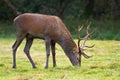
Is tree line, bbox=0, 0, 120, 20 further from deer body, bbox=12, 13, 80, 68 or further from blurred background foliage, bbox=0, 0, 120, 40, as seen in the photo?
deer body, bbox=12, 13, 80, 68

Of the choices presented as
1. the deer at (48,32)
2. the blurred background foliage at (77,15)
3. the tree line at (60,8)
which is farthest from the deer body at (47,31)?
the tree line at (60,8)

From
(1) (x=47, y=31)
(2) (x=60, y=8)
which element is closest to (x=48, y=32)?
(1) (x=47, y=31)

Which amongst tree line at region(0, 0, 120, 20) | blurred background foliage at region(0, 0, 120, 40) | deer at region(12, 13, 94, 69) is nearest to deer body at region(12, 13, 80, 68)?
deer at region(12, 13, 94, 69)

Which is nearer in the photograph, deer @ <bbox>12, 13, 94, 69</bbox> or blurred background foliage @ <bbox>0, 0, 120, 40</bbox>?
deer @ <bbox>12, 13, 94, 69</bbox>

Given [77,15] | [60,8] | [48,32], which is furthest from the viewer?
[77,15]

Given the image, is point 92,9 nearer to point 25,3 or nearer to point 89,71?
point 25,3

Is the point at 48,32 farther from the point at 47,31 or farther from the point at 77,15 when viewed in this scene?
the point at 77,15

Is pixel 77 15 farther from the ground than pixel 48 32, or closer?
closer

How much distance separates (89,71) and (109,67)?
1113 millimetres

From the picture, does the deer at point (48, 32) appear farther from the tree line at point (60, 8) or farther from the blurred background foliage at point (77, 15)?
the tree line at point (60, 8)

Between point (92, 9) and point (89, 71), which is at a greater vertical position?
point (89, 71)

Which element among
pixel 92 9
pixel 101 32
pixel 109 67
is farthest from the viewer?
pixel 92 9

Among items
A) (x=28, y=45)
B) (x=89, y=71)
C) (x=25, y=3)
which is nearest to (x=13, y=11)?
(x=25, y=3)

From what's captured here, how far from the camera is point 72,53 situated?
1259 cm
